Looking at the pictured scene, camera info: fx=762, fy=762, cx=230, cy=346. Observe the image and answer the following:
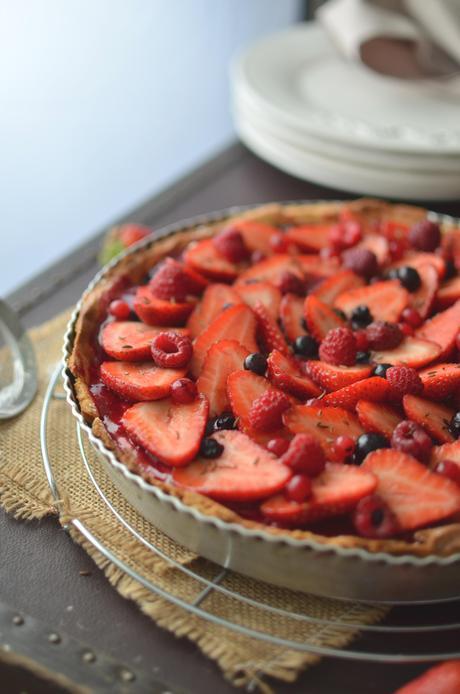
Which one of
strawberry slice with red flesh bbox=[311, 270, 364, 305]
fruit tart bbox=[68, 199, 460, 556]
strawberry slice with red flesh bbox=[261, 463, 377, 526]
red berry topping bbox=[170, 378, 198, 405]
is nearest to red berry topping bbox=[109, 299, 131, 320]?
fruit tart bbox=[68, 199, 460, 556]

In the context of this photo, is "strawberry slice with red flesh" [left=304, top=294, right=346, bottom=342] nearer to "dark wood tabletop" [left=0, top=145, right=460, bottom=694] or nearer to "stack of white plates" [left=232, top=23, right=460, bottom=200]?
"dark wood tabletop" [left=0, top=145, right=460, bottom=694]

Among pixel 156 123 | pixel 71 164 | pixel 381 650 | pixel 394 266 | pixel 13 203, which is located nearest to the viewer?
pixel 381 650

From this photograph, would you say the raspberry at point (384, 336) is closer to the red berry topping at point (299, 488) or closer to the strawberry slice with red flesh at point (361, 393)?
the strawberry slice with red flesh at point (361, 393)

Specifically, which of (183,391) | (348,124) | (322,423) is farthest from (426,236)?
(183,391)

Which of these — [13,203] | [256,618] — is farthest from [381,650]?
[13,203]

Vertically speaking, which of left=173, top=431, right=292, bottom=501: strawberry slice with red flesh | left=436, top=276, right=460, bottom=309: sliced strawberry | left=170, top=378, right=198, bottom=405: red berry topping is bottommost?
left=436, top=276, right=460, bottom=309: sliced strawberry

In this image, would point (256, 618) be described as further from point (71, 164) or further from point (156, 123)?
point (156, 123)
